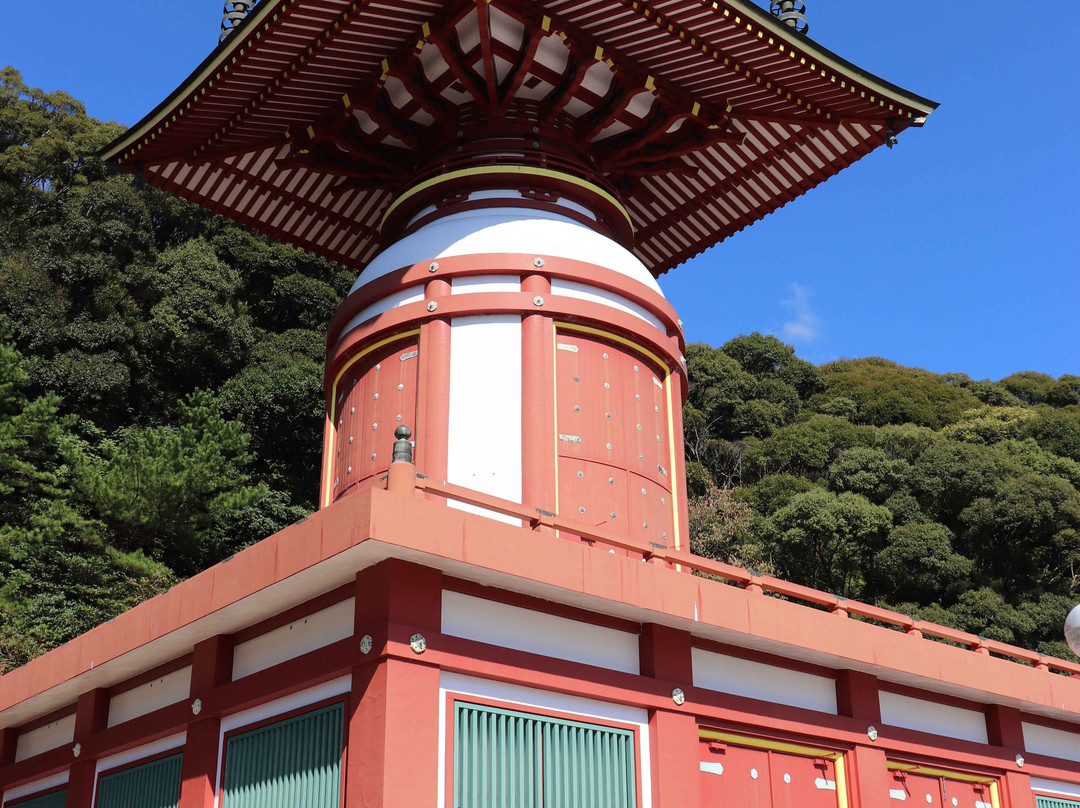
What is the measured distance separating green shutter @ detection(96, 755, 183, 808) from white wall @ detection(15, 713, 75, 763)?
89 centimetres

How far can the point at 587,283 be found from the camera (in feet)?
36.7

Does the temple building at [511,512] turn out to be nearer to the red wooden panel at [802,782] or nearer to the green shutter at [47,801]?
the red wooden panel at [802,782]

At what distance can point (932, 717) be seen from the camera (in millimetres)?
10211

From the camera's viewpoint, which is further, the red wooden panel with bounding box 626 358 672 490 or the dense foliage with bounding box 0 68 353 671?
the dense foliage with bounding box 0 68 353 671

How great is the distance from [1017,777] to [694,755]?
4.32 m

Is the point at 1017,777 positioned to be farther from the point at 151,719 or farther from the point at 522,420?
the point at 151,719

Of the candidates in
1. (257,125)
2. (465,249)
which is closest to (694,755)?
(465,249)

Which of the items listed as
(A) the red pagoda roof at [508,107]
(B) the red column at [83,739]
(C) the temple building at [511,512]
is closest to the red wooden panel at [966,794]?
(C) the temple building at [511,512]

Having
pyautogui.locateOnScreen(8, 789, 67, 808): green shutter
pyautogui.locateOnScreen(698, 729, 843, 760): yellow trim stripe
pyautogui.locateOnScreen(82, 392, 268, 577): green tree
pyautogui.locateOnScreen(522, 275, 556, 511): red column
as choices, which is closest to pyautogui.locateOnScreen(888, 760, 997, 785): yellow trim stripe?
pyautogui.locateOnScreen(698, 729, 843, 760): yellow trim stripe

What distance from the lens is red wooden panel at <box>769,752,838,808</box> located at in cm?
891

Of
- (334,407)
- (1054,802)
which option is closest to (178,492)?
(334,407)

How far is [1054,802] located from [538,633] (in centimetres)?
650

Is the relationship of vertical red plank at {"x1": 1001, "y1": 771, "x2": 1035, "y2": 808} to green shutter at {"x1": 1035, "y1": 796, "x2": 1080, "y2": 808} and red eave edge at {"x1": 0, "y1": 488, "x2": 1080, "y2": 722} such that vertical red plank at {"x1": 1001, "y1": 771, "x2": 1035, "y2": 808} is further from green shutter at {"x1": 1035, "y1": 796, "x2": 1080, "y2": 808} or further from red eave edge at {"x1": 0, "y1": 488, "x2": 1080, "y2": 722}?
red eave edge at {"x1": 0, "y1": 488, "x2": 1080, "y2": 722}

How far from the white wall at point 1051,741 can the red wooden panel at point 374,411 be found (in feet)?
22.6
